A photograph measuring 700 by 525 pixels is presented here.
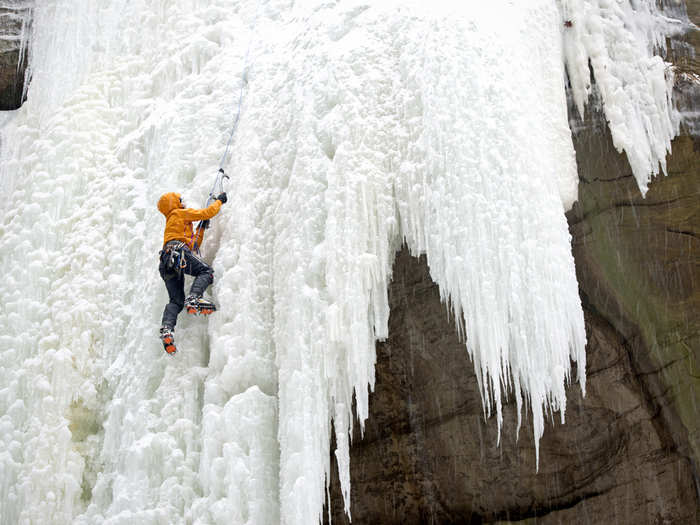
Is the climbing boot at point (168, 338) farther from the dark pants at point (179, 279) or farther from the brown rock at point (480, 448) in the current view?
the brown rock at point (480, 448)

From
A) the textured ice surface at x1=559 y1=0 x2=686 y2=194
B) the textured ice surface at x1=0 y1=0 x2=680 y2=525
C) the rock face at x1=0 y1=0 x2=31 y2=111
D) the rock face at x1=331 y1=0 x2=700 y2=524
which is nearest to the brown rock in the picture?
the rock face at x1=331 y1=0 x2=700 y2=524

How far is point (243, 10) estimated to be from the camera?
19.8 ft

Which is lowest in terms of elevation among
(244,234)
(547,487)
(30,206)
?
(547,487)

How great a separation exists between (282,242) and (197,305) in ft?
2.27

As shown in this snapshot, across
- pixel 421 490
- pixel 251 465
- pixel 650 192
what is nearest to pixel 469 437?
pixel 421 490

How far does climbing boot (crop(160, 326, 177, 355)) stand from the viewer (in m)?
4.54

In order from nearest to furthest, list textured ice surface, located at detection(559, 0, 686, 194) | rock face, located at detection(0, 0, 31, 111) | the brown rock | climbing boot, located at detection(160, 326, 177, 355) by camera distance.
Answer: climbing boot, located at detection(160, 326, 177, 355) < the brown rock < textured ice surface, located at detection(559, 0, 686, 194) < rock face, located at detection(0, 0, 31, 111)

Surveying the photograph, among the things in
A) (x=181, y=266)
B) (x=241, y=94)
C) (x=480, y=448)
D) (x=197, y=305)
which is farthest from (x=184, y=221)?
(x=480, y=448)

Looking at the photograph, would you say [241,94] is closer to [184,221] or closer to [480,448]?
[184,221]

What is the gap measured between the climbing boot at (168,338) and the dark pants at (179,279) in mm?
33

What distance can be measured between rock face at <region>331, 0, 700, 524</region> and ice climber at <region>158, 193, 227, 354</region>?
4.19 ft

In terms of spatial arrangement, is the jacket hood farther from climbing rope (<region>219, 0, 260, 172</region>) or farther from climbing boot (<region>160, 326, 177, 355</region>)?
climbing boot (<region>160, 326, 177, 355</region>)

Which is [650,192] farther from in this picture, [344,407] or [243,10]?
[243,10]

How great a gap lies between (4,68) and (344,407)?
491 centimetres
